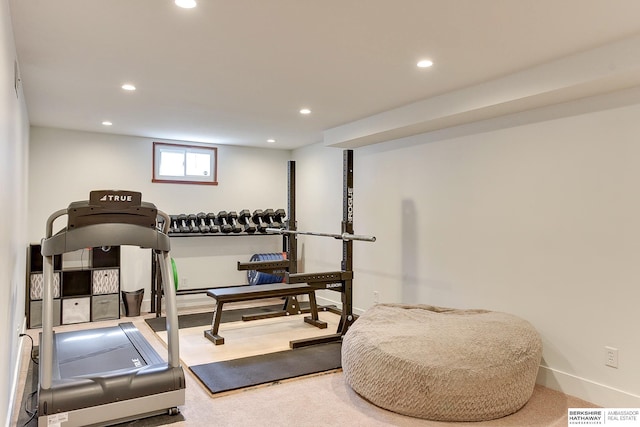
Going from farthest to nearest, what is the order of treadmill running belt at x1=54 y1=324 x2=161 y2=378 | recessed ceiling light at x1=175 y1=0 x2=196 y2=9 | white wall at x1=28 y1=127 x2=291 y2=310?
white wall at x1=28 y1=127 x2=291 y2=310 < treadmill running belt at x1=54 y1=324 x2=161 y2=378 < recessed ceiling light at x1=175 y1=0 x2=196 y2=9

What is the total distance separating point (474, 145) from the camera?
13.4 ft

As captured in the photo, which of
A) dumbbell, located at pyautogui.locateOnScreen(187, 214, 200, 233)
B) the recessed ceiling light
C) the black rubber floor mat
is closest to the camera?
the recessed ceiling light

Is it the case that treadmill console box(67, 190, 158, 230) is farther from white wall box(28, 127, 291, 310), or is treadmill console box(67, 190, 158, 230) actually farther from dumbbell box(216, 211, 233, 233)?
white wall box(28, 127, 291, 310)

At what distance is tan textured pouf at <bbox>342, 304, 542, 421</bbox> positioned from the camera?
9.09ft

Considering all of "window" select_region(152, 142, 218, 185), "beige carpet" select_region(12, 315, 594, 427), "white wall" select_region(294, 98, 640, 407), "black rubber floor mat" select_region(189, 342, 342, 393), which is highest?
"window" select_region(152, 142, 218, 185)

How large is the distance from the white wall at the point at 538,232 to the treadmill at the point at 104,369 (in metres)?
2.72

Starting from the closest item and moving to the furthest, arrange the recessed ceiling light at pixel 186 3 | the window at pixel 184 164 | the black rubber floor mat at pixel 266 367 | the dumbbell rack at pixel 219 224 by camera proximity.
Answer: the recessed ceiling light at pixel 186 3 → the black rubber floor mat at pixel 266 367 → the dumbbell rack at pixel 219 224 → the window at pixel 184 164

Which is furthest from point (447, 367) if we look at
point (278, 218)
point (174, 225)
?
point (174, 225)

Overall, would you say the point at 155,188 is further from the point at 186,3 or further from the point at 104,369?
the point at 186,3

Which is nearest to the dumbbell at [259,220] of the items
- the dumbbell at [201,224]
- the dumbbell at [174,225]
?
the dumbbell at [201,224]

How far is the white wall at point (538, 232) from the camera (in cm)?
300

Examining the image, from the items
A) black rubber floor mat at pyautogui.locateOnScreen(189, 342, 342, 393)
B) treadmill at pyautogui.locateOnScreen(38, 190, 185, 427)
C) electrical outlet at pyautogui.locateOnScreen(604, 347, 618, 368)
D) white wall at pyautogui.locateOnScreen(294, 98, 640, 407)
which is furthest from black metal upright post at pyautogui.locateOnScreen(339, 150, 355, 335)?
electrical outlet at pyautogui.locateOnScreen(604, 347, 618, 368)

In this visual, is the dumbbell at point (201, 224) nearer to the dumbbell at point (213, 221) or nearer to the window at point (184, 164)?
the dumbbell at point (213, 221)

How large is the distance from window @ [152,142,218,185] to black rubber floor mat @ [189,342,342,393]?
341cm
